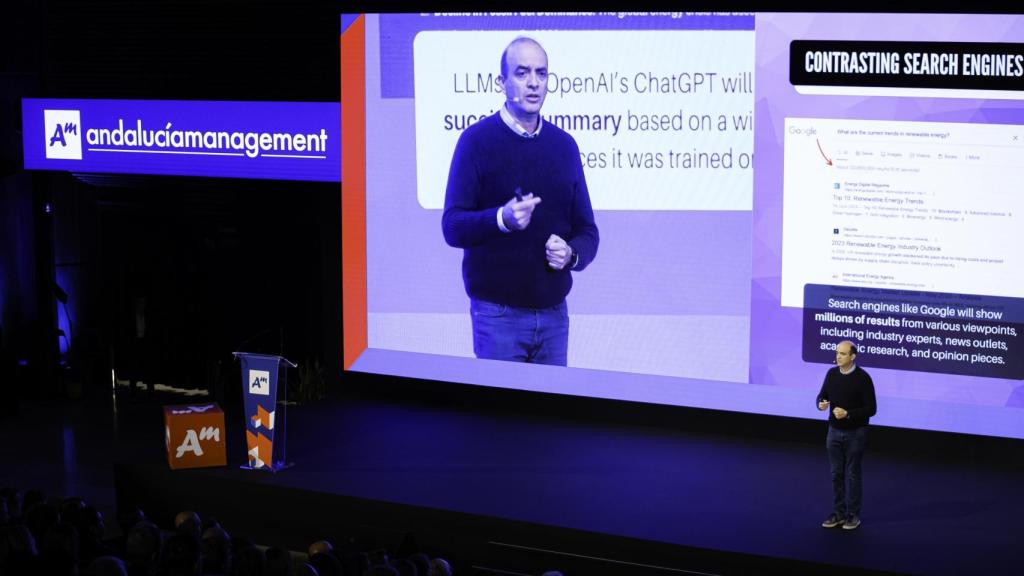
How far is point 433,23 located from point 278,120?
53.4 inches

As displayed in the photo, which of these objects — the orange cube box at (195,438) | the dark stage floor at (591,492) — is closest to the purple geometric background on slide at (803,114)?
the dark stage floor at (591,492)

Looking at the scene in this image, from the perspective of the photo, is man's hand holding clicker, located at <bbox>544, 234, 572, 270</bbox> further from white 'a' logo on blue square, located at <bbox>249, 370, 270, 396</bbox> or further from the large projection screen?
white 'a' logo on blue square, located at <bbox>249, 370, 270, 396</bbox>

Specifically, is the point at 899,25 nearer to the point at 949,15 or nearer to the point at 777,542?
the point at 949,15

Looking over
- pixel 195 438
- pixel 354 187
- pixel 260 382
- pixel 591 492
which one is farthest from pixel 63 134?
pixel 591 492

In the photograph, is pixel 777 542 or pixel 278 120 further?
pixel 278 120

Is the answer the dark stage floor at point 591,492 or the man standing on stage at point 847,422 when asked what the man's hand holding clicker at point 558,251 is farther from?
the man standing on stage at point 847,422

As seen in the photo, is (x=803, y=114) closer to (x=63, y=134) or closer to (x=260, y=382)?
(x=260, y=382)

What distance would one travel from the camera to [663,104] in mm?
7809

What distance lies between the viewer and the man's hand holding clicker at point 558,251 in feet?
26.8

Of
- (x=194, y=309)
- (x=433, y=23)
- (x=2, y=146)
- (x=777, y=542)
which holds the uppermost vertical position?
(x=433, y=23)

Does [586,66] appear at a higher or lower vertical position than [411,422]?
higher

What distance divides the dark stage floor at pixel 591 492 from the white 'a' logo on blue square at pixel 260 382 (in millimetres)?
494

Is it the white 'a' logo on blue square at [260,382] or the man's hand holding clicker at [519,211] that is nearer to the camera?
the white 'a' logo on blue square at [260,382]

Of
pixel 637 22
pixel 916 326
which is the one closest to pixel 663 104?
pixel 637 22
